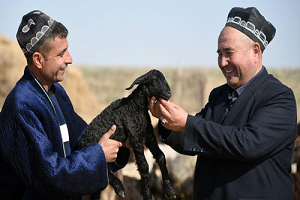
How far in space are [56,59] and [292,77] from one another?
4370 cm

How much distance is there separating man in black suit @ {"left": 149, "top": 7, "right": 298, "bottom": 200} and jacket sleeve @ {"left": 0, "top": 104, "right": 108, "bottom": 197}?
0.87m

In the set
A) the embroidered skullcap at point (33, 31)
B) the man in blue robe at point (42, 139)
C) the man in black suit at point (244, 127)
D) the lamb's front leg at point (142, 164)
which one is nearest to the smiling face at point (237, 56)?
the man in black suit at point (244, 127)

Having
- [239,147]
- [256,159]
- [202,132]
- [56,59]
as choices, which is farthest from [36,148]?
[256,159]

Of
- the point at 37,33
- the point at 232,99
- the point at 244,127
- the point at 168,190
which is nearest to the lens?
the point at 37,33

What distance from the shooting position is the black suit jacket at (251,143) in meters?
2.61

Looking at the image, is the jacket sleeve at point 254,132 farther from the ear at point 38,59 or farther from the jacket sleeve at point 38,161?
the ear at point 38,59

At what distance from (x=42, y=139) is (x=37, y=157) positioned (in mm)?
136

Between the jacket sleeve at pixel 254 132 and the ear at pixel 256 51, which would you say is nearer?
the jacket sleeve at pixel 254 132

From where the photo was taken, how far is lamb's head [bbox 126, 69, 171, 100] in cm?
279

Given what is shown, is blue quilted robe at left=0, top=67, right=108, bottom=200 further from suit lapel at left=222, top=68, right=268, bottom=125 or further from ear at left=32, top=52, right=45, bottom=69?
suit lapel at left=222, top=68, right=268, bottom=125

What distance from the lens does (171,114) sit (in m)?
2.76

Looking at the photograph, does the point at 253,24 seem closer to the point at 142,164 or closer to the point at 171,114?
the point at 171,114

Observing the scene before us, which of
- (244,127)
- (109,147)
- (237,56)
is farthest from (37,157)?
(237,56)

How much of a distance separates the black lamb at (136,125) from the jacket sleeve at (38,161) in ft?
1.54
